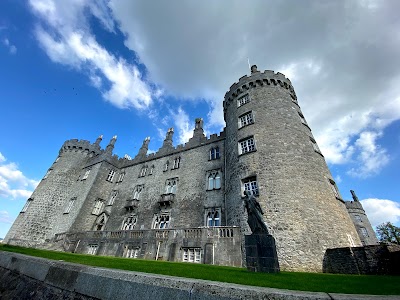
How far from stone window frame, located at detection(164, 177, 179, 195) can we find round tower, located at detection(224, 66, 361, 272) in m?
6.98

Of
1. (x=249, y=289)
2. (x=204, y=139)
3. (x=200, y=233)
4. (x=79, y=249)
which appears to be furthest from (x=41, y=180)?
(x=249, y=289)

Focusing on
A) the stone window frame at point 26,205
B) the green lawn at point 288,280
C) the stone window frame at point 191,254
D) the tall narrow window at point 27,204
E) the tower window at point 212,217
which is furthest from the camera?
the tall narrow window at point 27,204

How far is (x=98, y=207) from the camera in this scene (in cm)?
2608

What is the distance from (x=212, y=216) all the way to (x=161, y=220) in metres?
6.16

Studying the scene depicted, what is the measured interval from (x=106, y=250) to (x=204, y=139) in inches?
589

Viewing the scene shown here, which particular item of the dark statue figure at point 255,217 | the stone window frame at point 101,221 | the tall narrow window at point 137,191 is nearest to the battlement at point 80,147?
the stone window frame at point 101,221

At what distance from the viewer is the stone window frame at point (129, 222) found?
2245cm

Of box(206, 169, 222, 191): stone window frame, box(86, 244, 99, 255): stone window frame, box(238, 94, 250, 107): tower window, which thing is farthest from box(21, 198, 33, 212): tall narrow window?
box(238, 94, 250, 107): tower window

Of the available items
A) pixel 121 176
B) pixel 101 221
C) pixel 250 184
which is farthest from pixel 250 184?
pixel 121 176

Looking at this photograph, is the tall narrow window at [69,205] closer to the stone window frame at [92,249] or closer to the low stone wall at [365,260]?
the stone window frame at [92,249]

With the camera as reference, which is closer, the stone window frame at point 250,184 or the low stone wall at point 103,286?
the low stone wall at point 103,286

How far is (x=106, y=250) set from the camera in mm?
17125

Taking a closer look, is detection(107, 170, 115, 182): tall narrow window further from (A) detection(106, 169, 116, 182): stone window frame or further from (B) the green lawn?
(B) the green lawn

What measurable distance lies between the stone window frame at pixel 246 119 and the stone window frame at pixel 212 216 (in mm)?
8090
